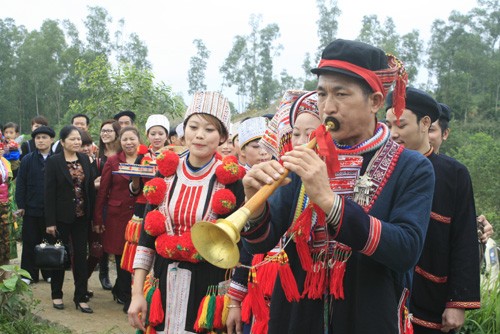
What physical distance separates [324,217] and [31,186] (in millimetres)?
6306

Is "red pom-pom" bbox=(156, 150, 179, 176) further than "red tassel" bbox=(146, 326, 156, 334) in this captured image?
Yes

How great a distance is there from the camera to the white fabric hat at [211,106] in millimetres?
3557

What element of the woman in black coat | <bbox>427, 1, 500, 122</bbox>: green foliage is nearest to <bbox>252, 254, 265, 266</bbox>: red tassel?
the woman in black coat

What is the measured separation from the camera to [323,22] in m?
56.4

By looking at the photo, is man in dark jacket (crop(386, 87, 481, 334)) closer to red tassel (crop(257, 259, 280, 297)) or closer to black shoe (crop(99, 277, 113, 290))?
red tassel (crop(257, 259, 280, 297))

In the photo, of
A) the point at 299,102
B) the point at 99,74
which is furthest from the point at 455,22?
the point at 299,102

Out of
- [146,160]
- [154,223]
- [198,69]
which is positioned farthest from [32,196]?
[198,69]

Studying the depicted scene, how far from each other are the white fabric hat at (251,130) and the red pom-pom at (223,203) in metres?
1.41

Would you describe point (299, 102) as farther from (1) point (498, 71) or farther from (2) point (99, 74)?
(1) point (498, 71)

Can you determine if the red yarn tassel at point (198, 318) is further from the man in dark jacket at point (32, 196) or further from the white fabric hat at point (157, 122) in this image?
the man in dark jacket at point (32, 196)

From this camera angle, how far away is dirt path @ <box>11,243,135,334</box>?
20.3 feet

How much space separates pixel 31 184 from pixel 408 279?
20.7 ft

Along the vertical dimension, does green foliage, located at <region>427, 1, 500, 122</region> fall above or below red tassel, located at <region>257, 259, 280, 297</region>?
above

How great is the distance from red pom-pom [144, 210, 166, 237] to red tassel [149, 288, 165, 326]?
0.36 m
